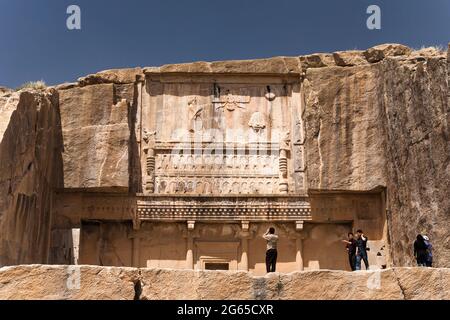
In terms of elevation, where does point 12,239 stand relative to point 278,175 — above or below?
below

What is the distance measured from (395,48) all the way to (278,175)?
438 cm

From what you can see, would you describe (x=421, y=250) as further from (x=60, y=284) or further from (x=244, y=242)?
(x=60, y=284)

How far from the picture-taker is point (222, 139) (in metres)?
21.4

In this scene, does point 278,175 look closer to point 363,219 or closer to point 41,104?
point 363,219

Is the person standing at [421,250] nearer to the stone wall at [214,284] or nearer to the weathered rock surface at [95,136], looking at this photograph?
the stone wall at [214,284]

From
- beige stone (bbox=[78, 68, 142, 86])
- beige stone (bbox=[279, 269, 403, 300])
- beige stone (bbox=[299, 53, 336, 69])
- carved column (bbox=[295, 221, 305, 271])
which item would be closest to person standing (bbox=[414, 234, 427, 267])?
beige stone (bbox=[279, 269, 403, 300])

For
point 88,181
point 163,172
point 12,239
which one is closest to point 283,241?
point 163,172

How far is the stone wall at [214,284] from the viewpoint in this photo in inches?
407

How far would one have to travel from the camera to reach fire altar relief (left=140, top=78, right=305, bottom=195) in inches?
826

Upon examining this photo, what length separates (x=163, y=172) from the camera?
69.4 feet

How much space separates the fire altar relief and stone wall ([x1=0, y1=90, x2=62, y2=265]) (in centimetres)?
235

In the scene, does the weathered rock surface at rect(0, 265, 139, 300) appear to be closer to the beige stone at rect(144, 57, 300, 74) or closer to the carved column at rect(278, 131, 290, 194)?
the carved column at rect(278, 131, 290, 194)

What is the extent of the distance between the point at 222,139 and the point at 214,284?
11.0 metres

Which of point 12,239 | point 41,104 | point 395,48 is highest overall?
point 395,48
